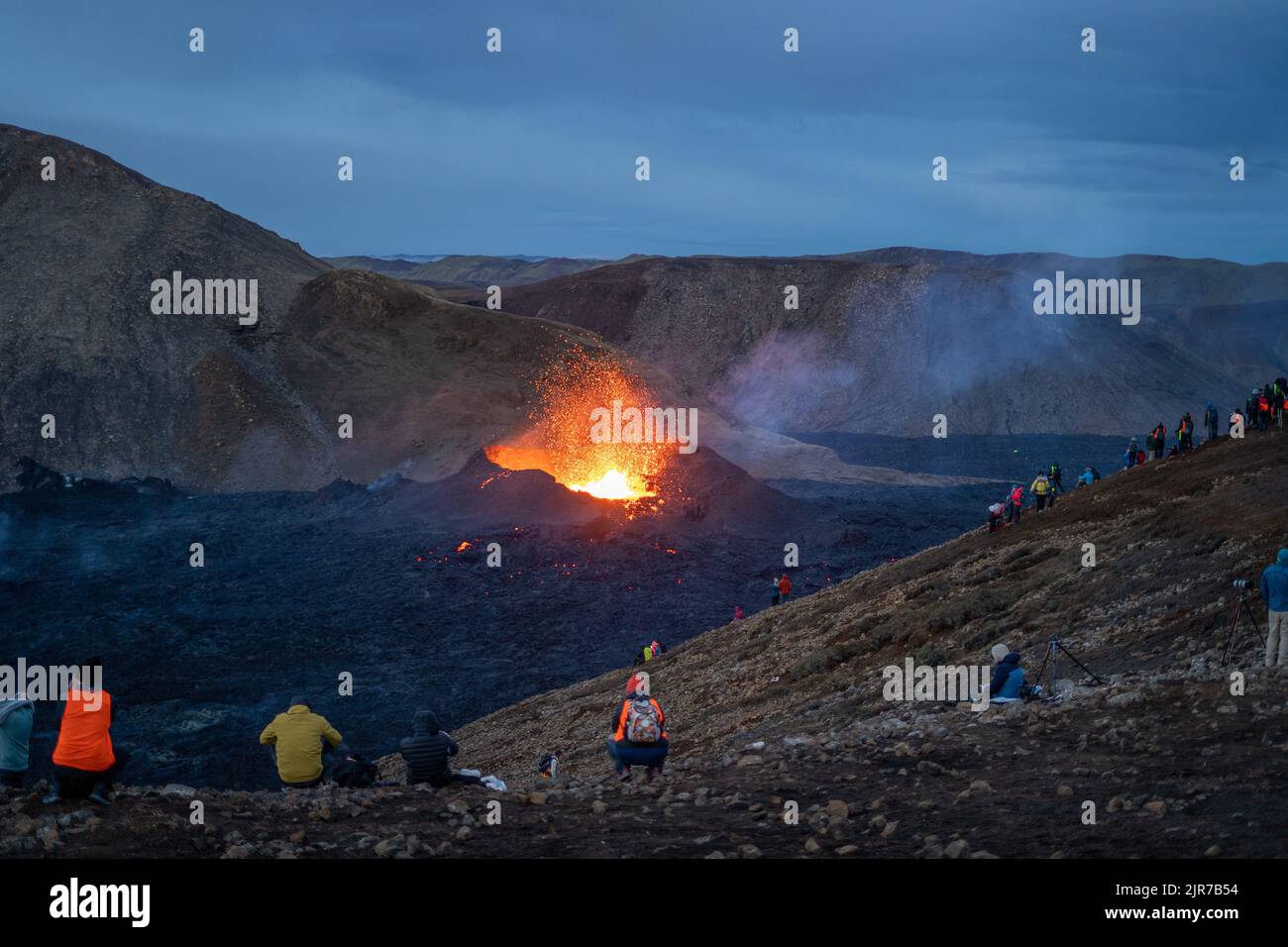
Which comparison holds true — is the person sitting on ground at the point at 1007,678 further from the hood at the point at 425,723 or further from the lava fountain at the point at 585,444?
the lava fountain at the point at 585,444

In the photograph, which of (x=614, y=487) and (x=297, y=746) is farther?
(x=614, y=487)

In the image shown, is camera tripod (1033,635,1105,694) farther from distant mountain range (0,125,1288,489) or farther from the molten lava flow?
distant mountain range (0,125,1288,489)

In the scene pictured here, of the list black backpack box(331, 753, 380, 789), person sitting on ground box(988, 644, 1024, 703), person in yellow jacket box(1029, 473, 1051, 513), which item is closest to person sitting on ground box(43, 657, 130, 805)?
black backpack box(331, 753, 380, 789)

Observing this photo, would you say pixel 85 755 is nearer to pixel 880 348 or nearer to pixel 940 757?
pixel 940 757

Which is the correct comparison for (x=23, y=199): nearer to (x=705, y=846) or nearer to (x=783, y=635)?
(x=783, y=635)

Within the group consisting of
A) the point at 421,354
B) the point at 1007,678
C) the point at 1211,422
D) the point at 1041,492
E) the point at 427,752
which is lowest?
the point at 427,752

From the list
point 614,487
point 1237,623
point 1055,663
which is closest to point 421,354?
point 614,487
